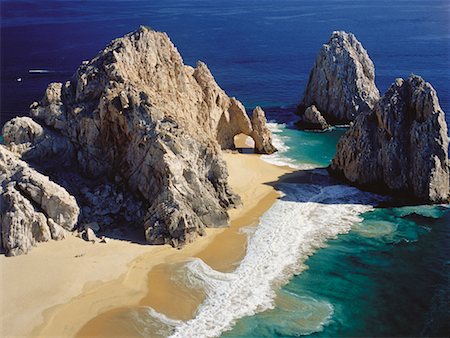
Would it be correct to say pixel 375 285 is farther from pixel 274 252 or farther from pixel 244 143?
pixel 244 143

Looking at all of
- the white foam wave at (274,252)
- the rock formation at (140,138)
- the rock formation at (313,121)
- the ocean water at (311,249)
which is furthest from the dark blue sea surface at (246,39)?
the white foam wave at (274,252)

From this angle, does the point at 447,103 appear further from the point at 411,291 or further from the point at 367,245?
the point at 411,291

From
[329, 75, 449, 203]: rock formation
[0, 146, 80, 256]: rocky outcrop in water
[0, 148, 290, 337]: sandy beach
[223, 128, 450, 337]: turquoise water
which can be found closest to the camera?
[0, 148, 290, 337]: sandy beach

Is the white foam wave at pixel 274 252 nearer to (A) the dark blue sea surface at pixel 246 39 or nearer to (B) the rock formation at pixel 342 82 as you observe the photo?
(B) the rock formation at pixel 342 82

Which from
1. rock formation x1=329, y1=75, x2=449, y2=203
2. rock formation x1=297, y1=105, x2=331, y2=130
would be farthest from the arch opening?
rock formation x1=329, y1=75, x2=449, y2=203

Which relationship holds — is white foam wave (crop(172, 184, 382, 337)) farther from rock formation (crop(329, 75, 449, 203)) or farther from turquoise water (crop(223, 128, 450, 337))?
rock formation (crop(329, 75, 449, 203))

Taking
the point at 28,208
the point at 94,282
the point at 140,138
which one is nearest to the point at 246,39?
the point at 140,138
